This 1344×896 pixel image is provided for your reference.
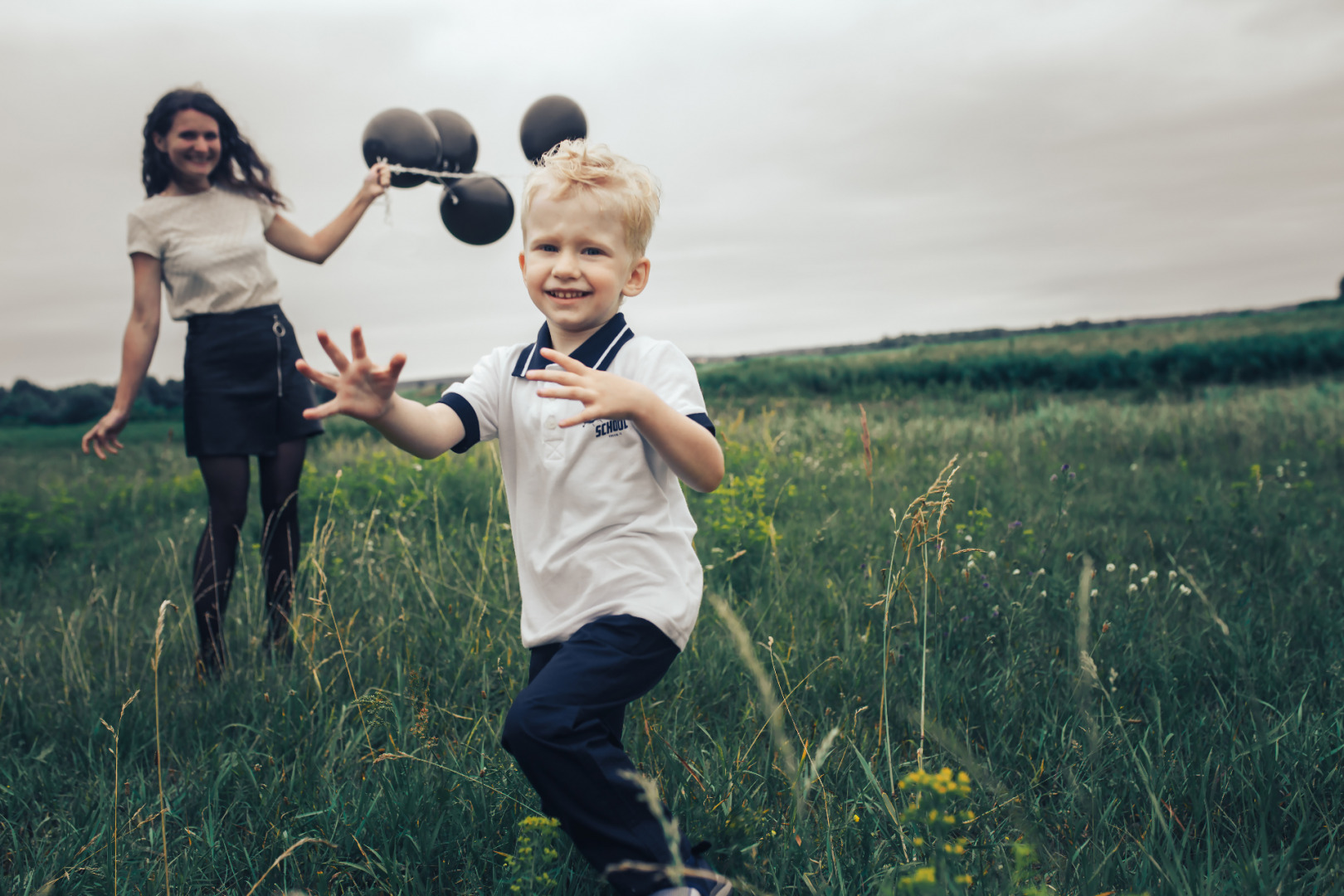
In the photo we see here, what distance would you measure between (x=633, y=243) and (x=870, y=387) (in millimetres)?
23783

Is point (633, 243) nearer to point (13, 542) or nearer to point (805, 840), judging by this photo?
point (805, 840)

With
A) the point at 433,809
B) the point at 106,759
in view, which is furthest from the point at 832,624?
the point at 106,759

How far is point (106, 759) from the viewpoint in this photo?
7.41 feet

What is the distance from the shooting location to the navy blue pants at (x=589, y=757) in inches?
54.5

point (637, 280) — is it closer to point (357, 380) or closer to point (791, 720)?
point (357, 380)

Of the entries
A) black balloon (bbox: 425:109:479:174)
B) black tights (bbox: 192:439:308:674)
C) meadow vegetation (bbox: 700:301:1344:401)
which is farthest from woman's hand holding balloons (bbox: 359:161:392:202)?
meadow vegetation (bbox: 700:301:1344:401)

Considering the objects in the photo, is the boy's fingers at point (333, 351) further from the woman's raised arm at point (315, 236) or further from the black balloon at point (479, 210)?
the woman's raised arm at point (315, 236)

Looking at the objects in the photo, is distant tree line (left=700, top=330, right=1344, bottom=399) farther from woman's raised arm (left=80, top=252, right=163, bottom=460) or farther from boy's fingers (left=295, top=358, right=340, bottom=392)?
boy's fingers (left=295, top=358, right=340, bottom=392)

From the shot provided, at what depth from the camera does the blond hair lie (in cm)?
163

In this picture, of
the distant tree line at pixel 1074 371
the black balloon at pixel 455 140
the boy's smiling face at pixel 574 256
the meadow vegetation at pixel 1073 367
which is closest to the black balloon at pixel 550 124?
the black balloon at pixel 455 140

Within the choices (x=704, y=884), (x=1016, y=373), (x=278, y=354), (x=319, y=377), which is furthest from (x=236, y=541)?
(x=1016, y=373)

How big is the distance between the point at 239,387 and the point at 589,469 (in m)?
2.11

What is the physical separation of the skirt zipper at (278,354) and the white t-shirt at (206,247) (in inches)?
3.4

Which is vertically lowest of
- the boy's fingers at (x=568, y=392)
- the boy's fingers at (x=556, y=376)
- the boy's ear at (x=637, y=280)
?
the boy's fingers at (x=568, y=392)
